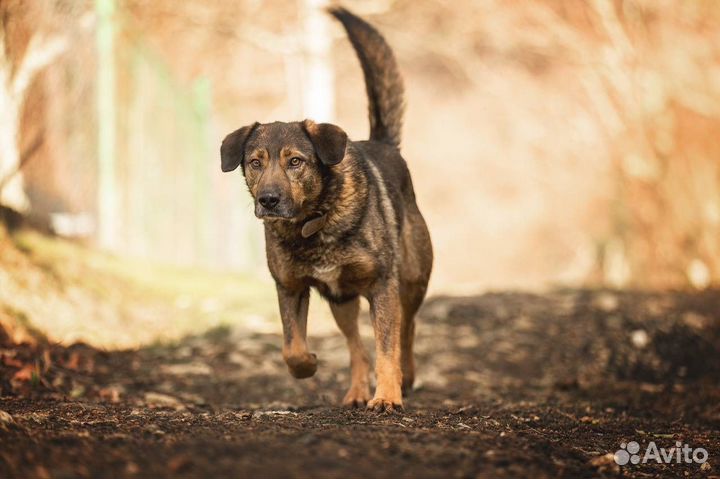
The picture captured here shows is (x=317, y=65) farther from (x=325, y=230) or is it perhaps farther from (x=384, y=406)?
(x=384, y=406)

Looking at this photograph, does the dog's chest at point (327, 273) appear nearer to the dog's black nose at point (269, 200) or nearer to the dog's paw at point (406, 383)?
the dog's black nose at point (269, 200)

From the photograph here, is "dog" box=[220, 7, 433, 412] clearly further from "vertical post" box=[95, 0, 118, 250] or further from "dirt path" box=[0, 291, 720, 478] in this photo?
"vertical post" box=[95, 0, 118, 250]

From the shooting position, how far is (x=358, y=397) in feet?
18.0

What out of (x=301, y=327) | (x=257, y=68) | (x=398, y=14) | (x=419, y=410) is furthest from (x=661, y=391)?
(x=257, y=68)

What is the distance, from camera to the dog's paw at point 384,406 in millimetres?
4711

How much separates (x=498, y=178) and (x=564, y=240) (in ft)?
12.4

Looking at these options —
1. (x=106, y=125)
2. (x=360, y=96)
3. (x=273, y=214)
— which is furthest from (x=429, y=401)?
(x=360, y=96)

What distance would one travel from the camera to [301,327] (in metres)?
5.30

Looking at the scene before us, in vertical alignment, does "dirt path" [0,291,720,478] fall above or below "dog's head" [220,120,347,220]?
below

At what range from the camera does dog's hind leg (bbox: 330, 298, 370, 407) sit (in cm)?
550

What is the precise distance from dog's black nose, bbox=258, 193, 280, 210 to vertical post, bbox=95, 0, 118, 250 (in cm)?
680

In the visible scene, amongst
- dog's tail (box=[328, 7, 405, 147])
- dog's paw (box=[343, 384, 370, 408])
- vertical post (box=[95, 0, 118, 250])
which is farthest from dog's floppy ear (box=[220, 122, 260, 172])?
vertical post (box=[95, 0, 118, 250])

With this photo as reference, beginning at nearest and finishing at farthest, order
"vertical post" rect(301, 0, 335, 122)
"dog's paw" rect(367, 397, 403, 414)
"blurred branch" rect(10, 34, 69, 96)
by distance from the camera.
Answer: "dog's paw" rect(367, 397, 403, 414) < "blurred branch" rect(10, 34, 69, 96) < "vertical post" rect(301, 0, 335, 122)

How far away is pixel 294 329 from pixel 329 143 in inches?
44.9
